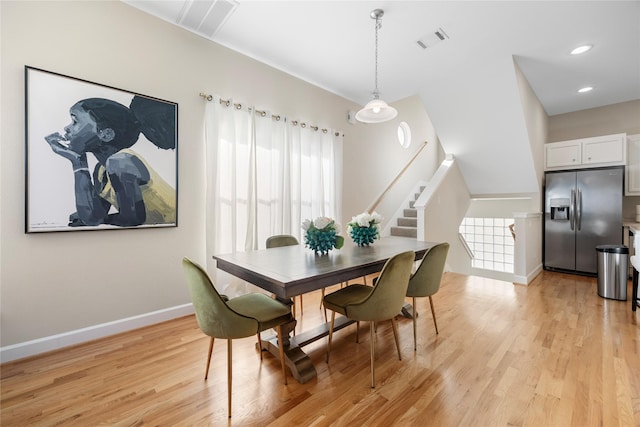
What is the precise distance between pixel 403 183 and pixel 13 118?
5.49 metres

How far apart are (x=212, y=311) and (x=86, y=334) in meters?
1.67

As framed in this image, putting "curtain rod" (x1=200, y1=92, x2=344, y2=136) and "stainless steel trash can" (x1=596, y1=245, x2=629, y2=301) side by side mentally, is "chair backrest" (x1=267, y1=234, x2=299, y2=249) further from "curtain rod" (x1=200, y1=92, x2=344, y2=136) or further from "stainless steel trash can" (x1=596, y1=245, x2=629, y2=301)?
"stainless steel trash can" (x1=596, y1=245, x2=629, y2=301)

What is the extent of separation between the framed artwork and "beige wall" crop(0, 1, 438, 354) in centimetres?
7

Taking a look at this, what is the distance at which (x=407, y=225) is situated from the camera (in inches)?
212

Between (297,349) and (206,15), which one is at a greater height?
(206,15)

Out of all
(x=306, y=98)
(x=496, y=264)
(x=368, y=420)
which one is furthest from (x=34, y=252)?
(x=496, y=264)

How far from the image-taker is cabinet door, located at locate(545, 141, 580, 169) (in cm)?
446

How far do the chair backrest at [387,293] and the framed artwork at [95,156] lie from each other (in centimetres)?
209

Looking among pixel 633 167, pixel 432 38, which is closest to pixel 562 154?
pixel 633 167

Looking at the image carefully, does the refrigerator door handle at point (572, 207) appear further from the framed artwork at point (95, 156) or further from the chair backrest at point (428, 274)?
the framed artwork at point (95, 156)

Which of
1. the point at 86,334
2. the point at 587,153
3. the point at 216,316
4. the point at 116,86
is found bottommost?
the point at 86,334

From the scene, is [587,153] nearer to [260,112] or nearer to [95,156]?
[260,112]

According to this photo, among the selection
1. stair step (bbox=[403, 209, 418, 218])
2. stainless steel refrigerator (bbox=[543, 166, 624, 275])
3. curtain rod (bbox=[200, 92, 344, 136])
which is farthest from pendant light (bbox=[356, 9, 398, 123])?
stainless steel refrigerator (bbox=[543, 166, 624, 275])

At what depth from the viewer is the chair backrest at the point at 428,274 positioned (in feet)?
7.21
